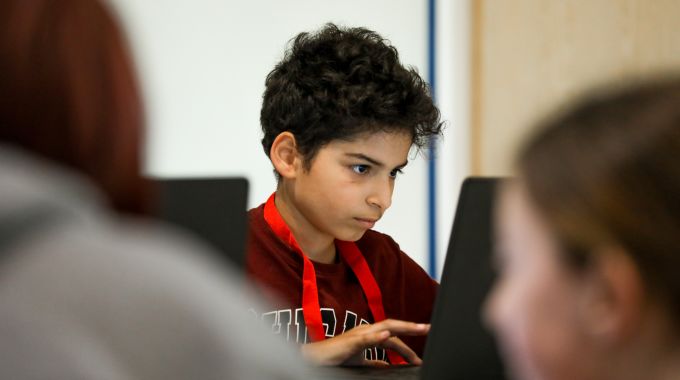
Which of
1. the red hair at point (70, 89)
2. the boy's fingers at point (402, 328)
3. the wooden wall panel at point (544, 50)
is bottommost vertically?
the boy's fingers at point (402, 328)

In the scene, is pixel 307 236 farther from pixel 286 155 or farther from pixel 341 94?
pixel 341 94

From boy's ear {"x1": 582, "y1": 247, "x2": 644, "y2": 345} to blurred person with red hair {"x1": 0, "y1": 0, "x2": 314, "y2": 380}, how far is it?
0.21 metres

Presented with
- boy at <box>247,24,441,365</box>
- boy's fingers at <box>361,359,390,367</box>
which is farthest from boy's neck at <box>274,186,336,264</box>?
boy's fingers at <box>361,359,390,367</box>

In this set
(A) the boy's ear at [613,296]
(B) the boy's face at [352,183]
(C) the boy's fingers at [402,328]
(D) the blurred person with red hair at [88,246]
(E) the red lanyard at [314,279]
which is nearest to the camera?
(D) the blurred person with red hair at [88,246]

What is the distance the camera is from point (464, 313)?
1.20 m

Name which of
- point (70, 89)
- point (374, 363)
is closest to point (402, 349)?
point (374, 363)

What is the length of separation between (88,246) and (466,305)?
0.78 meters

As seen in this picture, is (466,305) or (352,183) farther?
(352,183)

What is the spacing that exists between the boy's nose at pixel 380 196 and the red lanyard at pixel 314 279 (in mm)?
96

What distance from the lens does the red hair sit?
52 cm

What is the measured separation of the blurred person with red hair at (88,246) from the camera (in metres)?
0.45

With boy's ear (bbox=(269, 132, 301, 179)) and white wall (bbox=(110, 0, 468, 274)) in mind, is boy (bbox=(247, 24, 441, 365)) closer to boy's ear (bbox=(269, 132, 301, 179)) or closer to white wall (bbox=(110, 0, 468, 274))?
boy's ear (bbox=(269, 132, 301, 179))

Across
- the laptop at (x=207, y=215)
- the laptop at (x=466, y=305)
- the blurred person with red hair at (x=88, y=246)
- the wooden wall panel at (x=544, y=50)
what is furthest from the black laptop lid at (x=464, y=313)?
the wooden wall panel at (x=544, y=50)

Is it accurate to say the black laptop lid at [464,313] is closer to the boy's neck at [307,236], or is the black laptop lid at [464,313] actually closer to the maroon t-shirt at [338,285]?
the maroon t-shirt at [338,285]
